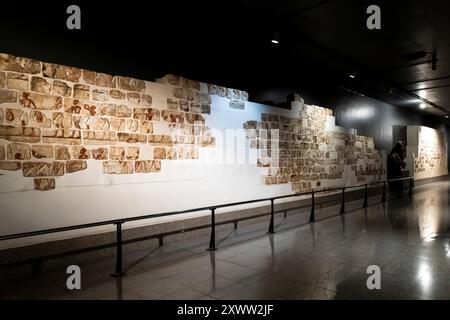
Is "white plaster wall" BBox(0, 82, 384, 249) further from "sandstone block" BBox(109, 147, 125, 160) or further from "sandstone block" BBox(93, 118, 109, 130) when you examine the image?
"sandstone block" BBox(93, 118, 109, 130)

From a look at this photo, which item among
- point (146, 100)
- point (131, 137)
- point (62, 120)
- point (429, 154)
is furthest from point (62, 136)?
point (429, 154)

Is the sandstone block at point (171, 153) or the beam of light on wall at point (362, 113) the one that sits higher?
the beam of light on wall at point (362, 113)

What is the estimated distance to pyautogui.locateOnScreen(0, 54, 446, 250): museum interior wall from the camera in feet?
11.9

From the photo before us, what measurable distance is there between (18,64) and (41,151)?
1056mm

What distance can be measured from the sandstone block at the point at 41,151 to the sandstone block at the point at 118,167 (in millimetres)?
695

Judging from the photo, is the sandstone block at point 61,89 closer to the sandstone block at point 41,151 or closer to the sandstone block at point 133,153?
the sandstone block at point 41,151

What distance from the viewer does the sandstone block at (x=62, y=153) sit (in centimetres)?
389

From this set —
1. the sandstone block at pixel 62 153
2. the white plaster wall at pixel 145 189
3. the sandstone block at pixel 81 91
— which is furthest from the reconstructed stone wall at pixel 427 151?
the sandstone block at pixel 62 153

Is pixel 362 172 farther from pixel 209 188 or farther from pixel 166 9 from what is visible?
pixel 166 9

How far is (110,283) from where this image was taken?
3402 millimetres

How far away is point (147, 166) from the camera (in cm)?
472

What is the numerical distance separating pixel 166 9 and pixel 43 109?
8.89 feet

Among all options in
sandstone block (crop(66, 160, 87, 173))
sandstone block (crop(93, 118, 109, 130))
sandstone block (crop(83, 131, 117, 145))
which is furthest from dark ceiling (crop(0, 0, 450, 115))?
sandstone block (crop(66, 160, 87, 173))

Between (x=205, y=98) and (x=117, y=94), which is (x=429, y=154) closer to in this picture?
(x=205, y=98)
